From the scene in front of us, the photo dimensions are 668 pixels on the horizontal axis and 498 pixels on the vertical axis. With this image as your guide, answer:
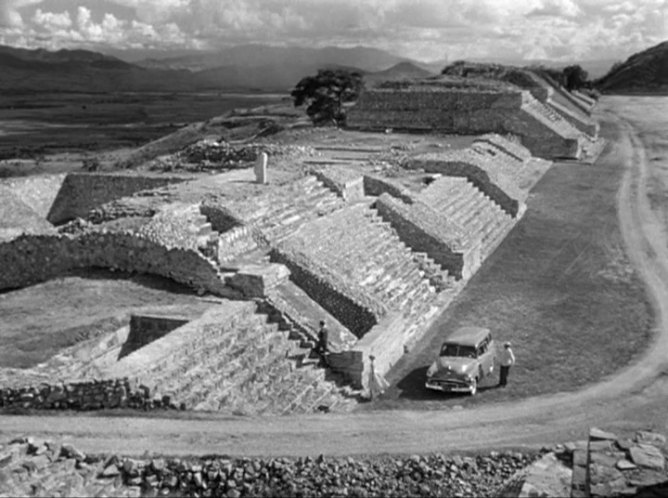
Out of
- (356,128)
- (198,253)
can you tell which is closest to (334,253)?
(198,253)

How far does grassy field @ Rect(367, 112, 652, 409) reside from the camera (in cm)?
1662

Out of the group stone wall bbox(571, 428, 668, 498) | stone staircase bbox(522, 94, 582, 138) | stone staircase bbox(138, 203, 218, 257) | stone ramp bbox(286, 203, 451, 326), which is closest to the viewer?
stone wall bbox(571, 428, 668, 498)

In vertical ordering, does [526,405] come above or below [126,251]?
below

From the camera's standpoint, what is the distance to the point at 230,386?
45.2 feet

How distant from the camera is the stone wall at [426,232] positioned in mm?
23656

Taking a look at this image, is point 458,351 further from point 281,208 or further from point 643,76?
point 643,76

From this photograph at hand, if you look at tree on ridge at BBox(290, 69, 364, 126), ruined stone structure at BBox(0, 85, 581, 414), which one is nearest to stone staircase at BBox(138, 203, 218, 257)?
ruined stone structure at BBox(0, 85, 581, 414)

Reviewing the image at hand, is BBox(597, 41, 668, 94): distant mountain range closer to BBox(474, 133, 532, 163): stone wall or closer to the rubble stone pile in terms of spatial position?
BBox(474, 133, 532, 163): stone wall

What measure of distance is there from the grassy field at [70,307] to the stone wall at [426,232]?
8945 millimetres

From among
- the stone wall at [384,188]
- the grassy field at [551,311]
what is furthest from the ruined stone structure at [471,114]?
the stone wall at [384,188]

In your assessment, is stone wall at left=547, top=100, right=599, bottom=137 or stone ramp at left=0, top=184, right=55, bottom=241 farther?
stone wall at left=547, top=100, right=599, bottom=137

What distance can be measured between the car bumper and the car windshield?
85cm

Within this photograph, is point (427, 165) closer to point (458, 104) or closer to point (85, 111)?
point (458, 104)

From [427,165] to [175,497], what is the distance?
24.6 metres
